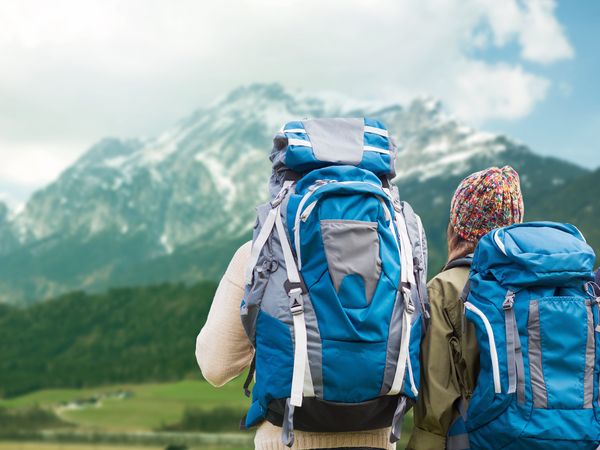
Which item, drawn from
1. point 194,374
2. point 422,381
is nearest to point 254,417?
point 422,381

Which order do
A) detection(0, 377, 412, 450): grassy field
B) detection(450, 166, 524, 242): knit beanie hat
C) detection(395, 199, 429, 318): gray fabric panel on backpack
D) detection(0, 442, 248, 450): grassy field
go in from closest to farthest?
detection(395, 199, 429, 318): gray fabric panel on backpack → detection(450, 166, 524, 242): knit beanie hat → detection(0, 442, 248, 450): grassy field → detection(0, 377, 412, 450): grassy field

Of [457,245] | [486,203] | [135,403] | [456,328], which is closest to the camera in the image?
[456,328]

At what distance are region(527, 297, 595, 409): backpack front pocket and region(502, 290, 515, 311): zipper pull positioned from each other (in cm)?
11

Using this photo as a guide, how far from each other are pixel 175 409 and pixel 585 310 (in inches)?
5599

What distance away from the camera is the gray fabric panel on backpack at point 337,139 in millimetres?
4242

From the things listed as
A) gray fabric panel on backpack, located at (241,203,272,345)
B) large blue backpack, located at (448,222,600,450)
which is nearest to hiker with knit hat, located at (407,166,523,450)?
large blue backpack, located at (448,222,600,450)

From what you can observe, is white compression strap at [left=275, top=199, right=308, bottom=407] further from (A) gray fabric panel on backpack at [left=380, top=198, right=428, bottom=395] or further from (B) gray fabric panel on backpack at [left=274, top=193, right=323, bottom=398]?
(A) gray fabric panel on backpack at [left=380, top=198, right=428, bottom=395]

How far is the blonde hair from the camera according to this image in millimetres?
4902

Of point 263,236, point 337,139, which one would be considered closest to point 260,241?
point 263,236

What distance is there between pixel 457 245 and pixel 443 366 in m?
0.92

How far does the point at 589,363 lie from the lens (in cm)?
423

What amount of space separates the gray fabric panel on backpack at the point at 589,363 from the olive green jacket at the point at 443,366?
0.64 m

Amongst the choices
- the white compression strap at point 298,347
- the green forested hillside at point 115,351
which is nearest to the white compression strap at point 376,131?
the white compression strap at point 298,347

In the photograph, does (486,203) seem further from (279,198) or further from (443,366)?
(279,198)
